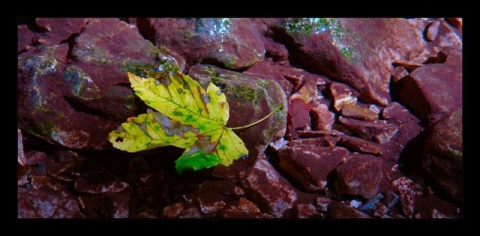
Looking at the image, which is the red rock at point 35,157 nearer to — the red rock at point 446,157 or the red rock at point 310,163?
the red rock at point 310,163

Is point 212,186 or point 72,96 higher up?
point 72,96

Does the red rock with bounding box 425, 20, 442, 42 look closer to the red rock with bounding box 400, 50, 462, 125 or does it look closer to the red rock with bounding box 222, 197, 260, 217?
the red rock with bounding box 400, 50, 462, 125

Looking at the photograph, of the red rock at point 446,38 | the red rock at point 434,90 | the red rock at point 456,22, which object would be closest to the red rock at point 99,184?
the red rock at point 434,90

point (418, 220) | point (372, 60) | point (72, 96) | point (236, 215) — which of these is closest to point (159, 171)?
point (236, 215)

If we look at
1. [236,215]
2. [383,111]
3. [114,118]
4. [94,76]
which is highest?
[383,111]

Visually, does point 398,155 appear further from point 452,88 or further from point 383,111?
point 452,88

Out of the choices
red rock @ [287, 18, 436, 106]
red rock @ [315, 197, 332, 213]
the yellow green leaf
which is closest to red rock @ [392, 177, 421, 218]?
red rock @ [315, 197, 332, 213]
